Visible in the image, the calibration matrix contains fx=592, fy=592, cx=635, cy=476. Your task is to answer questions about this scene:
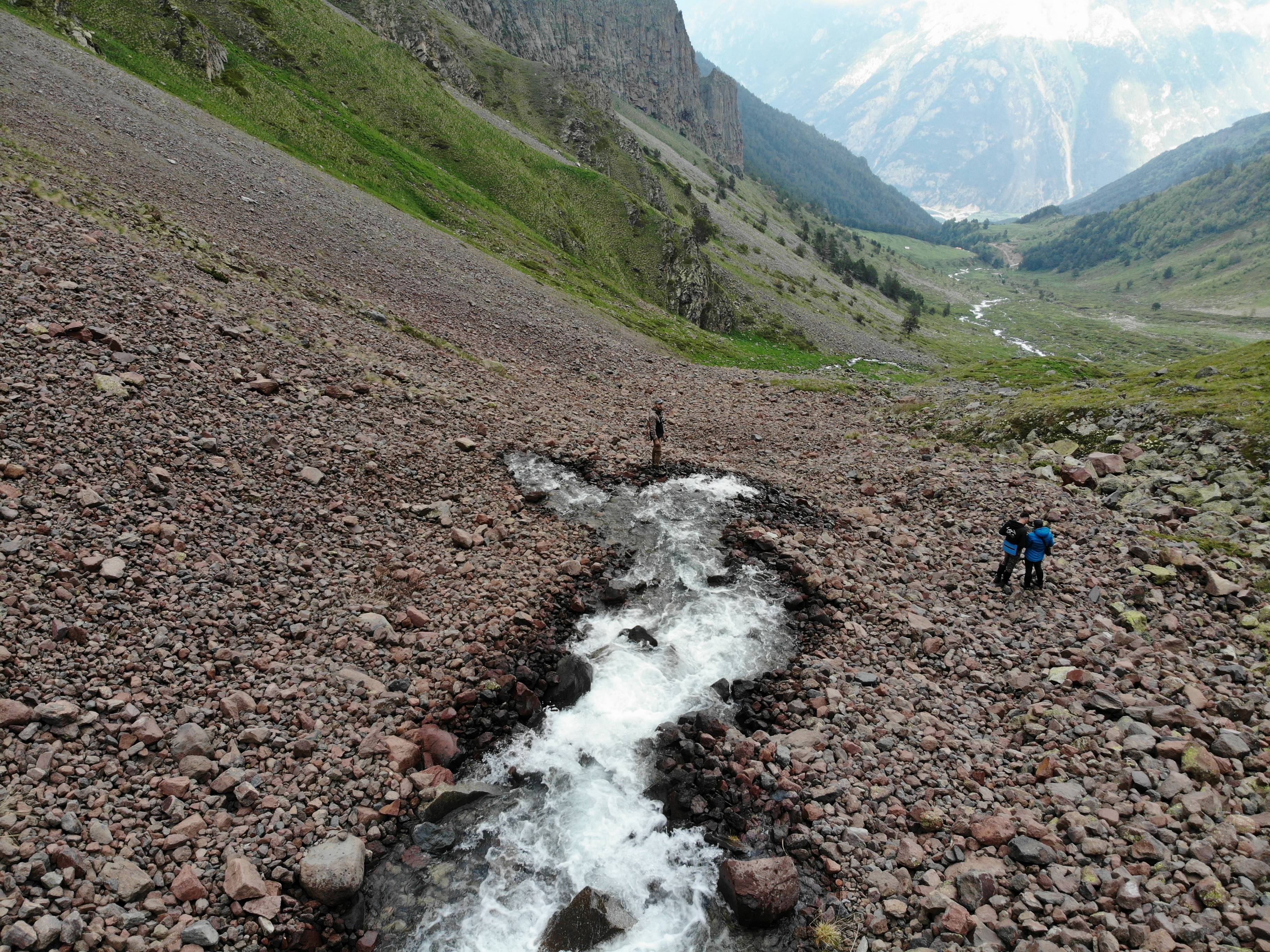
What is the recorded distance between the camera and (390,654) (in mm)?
16000

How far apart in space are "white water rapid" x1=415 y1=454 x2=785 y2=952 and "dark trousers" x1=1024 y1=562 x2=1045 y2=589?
8172 mm

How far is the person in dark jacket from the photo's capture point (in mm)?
19594

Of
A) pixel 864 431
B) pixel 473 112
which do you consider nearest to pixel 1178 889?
pixel 864 431

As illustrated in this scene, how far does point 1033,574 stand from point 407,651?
19.9 metres

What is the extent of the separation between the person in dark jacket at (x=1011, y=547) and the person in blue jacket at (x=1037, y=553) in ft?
A: 0.66

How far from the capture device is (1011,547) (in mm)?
19828

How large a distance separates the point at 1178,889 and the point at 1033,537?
10.8 metres

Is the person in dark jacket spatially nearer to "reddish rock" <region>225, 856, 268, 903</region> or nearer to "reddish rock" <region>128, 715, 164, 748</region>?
"reddish rock" <region>225, 856, 268, 903</region>

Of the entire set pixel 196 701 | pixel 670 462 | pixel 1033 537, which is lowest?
pixel 196 701

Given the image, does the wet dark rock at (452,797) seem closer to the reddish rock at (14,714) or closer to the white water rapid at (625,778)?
the white water rapid at (625,778)

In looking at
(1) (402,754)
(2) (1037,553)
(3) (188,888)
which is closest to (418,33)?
(2) (1037,553)

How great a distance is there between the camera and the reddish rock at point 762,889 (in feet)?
38.4

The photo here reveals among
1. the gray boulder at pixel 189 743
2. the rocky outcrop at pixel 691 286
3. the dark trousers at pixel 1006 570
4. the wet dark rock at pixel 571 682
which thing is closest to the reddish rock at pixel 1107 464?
the dark trousers at pixel 1006 570

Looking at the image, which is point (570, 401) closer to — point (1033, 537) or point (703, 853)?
point (1033, 537)
